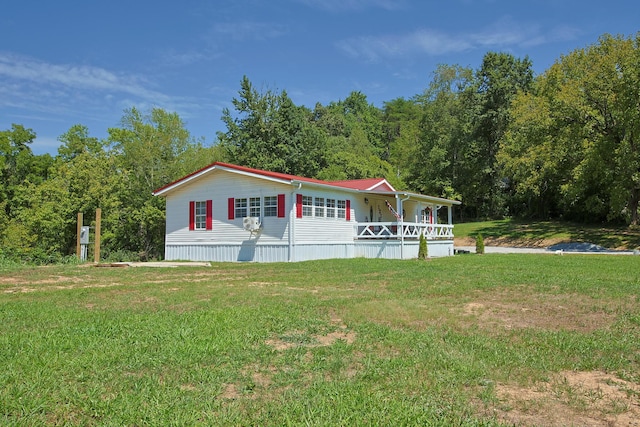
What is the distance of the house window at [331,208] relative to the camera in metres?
20.4

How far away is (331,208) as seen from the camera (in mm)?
20547

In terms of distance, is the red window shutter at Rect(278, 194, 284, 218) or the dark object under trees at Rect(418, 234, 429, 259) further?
the dark object under trees at Rect(418, 234, 429, 259)

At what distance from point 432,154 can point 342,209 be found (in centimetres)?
2567

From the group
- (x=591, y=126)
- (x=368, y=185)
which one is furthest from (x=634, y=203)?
(x=368, y=185)

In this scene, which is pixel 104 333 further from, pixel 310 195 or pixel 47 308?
pixel 310 195

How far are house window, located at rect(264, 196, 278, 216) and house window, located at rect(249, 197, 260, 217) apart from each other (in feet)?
1.16

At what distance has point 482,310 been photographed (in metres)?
7.06

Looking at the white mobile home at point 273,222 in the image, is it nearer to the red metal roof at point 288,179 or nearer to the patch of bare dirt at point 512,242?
the red metal roof at point 288,179

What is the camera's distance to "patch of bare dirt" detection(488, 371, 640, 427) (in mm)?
3207

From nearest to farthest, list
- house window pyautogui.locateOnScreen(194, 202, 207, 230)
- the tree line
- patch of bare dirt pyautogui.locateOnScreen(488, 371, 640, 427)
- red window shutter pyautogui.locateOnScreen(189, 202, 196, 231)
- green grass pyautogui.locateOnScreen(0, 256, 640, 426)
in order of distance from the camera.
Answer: patch of bare dirt pyautogui.locateOnScreen(488, 371, 640, 427) → green grass pyautogui.locateOnScreen(0, 256, 640, 426) → house window pyautogui.locateOnScreen(194, 202, 207, 230) → red window shutter pyautogui.locateOnScreen(189, 202, 196, 231) → the tree line

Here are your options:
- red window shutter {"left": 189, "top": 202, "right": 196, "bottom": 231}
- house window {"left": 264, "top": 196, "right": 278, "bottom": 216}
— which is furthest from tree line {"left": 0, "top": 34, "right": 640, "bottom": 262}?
house window {"left": 264, "top": 196, "right": 278, "bottom": 216}

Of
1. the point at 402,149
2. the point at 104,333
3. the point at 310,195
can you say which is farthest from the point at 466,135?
the point at 104,333

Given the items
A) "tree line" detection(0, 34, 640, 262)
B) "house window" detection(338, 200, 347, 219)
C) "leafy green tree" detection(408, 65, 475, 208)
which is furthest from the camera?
"leafy green tree" detection(408, 65, 475, 208)

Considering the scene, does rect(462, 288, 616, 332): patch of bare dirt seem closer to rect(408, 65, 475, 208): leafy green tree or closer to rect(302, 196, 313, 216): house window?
rect(302, 196, 313, 216): house window
